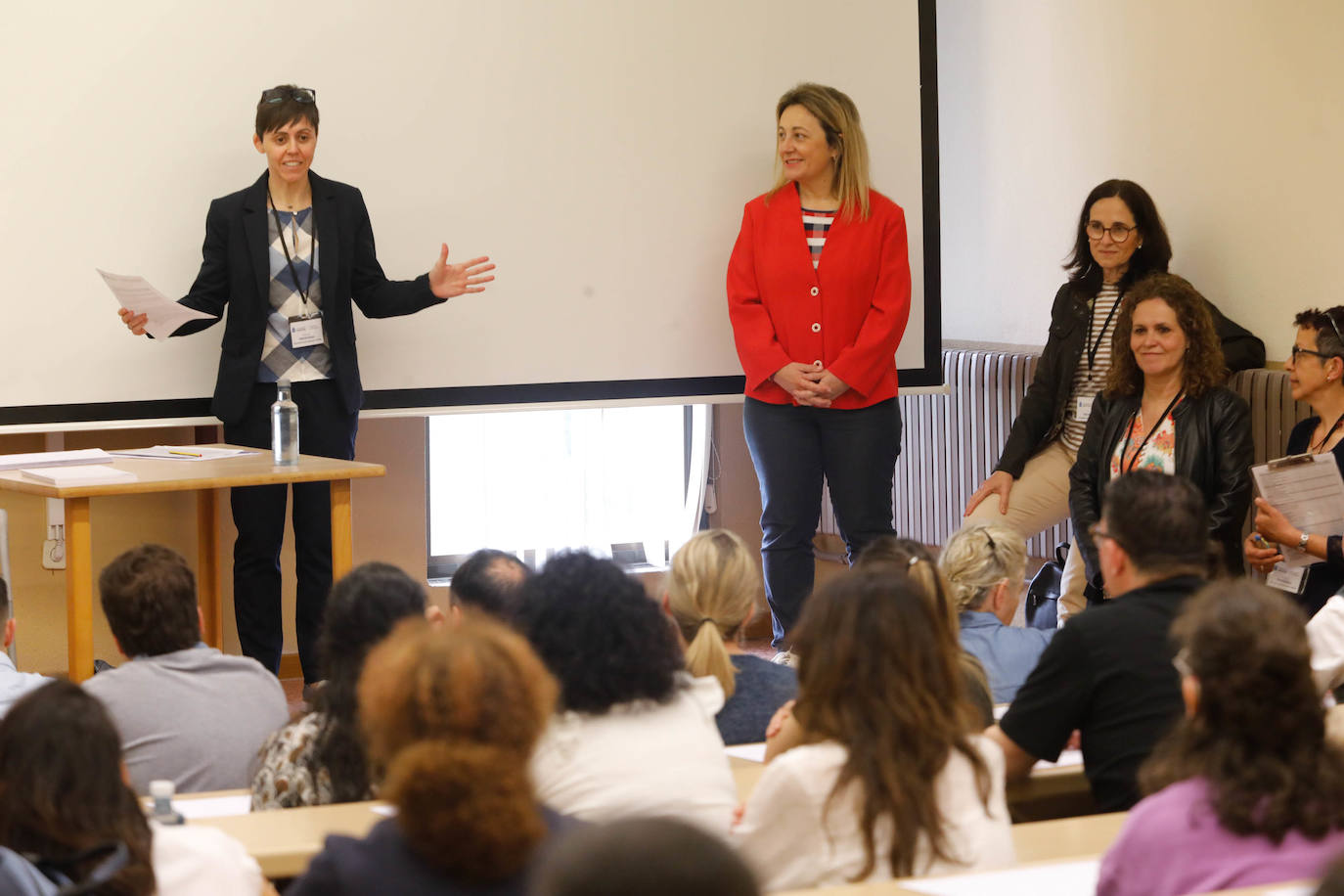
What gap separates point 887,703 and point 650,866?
928mm

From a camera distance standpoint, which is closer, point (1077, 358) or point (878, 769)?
point (878, 769)

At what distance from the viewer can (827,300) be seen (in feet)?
14.4

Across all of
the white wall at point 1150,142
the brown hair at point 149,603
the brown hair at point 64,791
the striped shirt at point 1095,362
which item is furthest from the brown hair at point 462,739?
the white wall at point 1150,142

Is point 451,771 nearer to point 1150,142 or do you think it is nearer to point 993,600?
point 993,600

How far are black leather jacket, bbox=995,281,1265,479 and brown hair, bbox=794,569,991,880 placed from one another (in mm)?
2808

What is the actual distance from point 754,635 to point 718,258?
157 centimetres

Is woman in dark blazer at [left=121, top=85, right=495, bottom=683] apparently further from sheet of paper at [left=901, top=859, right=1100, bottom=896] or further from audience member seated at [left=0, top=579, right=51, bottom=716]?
sheet of paper at [left=901, top=859, right=1100, bottom=896]

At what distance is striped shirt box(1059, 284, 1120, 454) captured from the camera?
431 cm

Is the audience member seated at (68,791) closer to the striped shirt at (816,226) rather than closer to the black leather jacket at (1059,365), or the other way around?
the striped shirt at (816,226)

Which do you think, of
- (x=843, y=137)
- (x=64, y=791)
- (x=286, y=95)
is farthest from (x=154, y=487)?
(x=843, y=137)

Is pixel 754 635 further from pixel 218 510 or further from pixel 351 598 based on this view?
pixel 351 598

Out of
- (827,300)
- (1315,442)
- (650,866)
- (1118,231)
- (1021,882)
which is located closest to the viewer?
(650,866)

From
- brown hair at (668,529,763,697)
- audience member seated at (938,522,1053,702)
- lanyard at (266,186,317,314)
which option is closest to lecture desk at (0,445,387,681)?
lanyard at (266,186,317,314)

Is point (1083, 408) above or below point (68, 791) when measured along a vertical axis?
above
